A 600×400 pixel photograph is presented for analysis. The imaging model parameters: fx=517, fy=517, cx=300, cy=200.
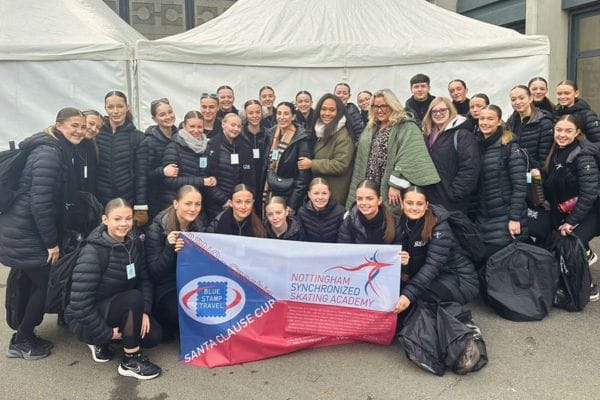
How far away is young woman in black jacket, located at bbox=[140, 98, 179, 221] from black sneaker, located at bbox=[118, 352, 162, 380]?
153 centimetres

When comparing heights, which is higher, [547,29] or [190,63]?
[547,29]

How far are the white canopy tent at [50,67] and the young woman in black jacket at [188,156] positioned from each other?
3251 millimetres

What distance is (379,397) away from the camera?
2.91 m

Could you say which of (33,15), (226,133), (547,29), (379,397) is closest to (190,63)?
(33,15)

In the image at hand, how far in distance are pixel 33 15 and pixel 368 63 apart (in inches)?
191

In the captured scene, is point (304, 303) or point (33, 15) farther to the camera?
point (33, 15)

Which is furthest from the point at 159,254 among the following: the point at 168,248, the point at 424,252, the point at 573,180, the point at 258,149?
the point at 573,180

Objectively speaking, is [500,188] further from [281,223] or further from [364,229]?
[281,223]

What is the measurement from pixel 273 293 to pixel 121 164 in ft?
5.58

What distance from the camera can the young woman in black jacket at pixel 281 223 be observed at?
3656mm

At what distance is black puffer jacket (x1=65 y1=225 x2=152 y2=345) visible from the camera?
3008mm

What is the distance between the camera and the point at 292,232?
3725mm

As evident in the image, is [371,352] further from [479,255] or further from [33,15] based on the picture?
[33,15]

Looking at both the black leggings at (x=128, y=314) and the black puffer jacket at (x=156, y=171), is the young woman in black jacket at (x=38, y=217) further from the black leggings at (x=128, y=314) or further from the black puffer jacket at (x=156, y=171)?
the black puffer jacket at (x=156, y=171)
